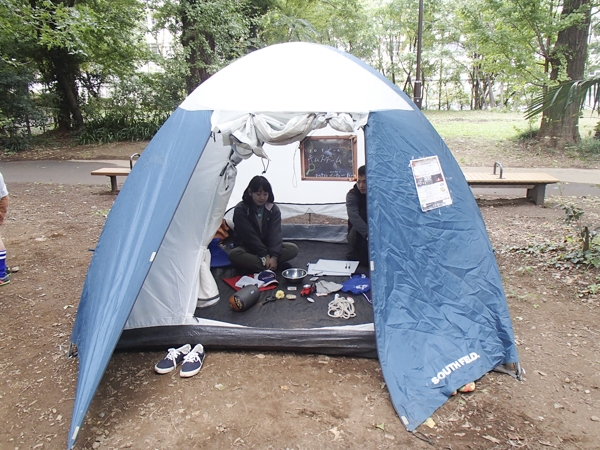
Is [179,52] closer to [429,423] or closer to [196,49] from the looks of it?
[196,49]

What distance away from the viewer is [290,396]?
2.62 m

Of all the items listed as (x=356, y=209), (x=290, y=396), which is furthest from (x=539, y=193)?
(x=290, y=396)

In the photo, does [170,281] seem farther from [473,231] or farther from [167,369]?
[473,231]

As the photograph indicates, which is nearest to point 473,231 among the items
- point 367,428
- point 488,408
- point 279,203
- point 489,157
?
point 488,408

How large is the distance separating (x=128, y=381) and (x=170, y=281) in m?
0.78

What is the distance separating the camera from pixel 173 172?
Answer: 9.62 ft

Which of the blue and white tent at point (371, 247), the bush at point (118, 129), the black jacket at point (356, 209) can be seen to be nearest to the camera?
the blue and white tent at point (371, 247)

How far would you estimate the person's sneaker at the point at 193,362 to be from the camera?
2791 mm

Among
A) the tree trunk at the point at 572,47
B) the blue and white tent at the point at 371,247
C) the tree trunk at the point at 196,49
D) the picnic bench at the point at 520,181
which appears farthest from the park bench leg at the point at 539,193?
the tree trunk at the point at 196,49

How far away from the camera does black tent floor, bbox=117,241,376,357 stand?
2.97 meters

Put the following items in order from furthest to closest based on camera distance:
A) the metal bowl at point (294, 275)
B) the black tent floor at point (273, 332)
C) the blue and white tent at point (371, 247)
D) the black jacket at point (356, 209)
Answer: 1. the black jacket at point (356, 209)
2. the metal bowl at point (294, 275)
3. the black tent floor at point (273, 332)
4. the blue and white tent at point (371, 247)

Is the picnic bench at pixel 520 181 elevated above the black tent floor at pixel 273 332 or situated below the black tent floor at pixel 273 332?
above

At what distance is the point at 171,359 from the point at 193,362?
16 centimetres

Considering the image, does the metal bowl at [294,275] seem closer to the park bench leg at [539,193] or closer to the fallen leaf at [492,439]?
the fallen leaf at [492,439]
